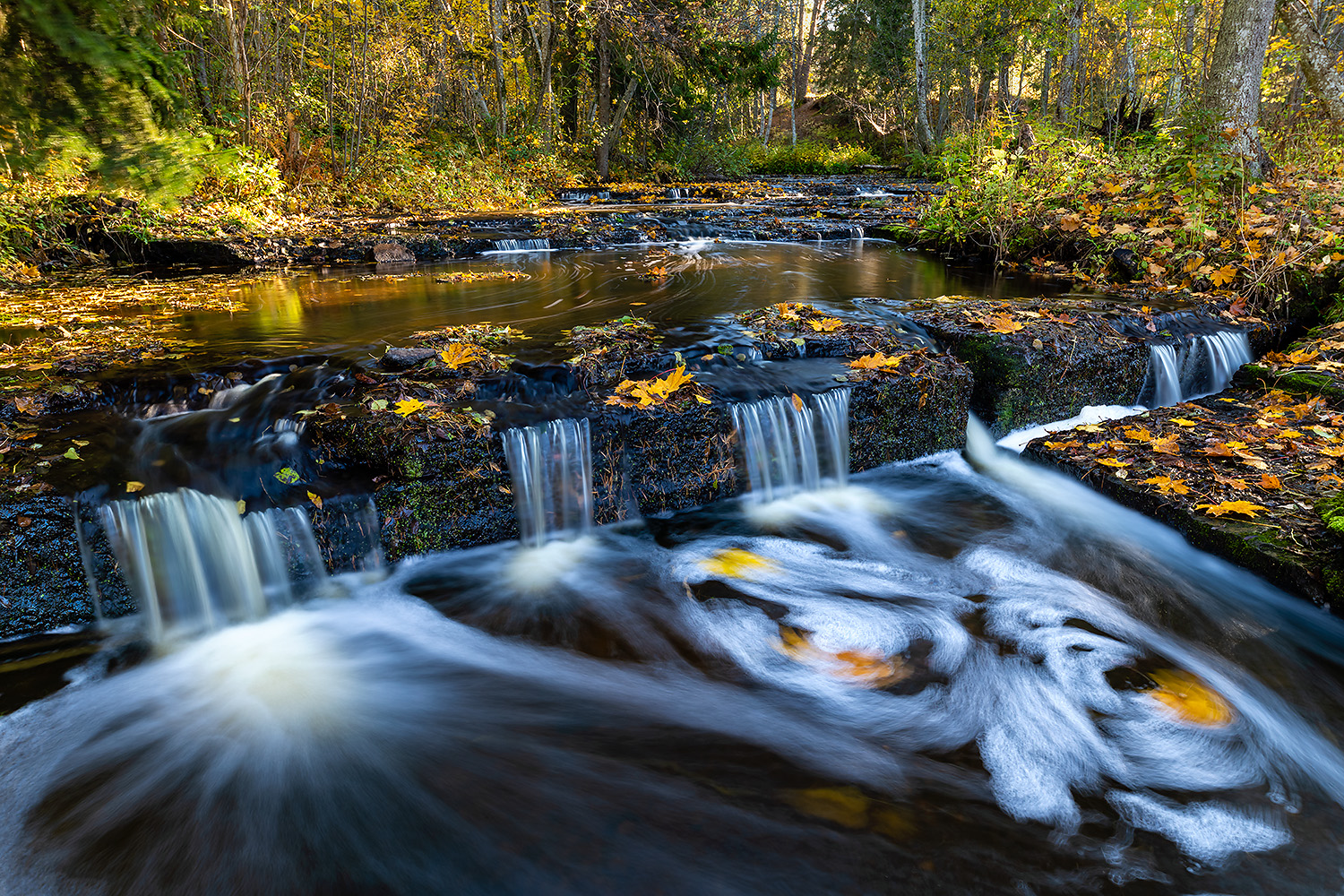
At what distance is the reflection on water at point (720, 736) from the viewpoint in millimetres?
2215

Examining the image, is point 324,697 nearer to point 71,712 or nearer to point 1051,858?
point 71,712

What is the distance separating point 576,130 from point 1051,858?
962 inches

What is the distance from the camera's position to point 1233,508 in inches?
148

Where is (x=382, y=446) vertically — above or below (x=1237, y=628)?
above

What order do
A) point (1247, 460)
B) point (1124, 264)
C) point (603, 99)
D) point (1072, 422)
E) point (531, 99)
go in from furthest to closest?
1. point (531, 99)
2. point (603, 99)
3. point (1124, 264)
4. point (1072, 422)
5. point (1247, 460)

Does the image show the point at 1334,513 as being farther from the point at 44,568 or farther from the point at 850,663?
the point at 44,568

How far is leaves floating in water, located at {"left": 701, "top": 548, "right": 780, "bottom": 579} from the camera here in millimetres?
3844

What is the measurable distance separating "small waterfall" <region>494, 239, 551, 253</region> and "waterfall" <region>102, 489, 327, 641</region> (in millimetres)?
8488

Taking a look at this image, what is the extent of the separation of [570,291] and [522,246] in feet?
13.6

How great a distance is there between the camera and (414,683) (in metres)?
3.17

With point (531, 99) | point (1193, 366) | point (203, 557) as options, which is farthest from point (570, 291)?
point (531, 99)

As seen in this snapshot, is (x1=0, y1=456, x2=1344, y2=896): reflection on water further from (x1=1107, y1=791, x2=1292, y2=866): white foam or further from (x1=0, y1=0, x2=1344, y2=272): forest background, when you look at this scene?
(x1=0, y1=0, x2=1344, y2=272): forest background

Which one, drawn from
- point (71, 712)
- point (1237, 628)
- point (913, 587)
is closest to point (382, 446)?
point (71, 712)

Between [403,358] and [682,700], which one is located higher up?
[403,358]
